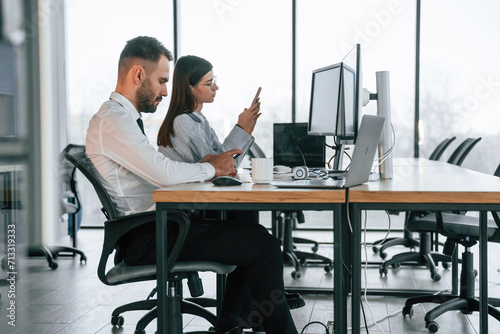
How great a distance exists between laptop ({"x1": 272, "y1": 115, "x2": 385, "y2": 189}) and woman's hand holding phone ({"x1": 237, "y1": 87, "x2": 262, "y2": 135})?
33.7 inches

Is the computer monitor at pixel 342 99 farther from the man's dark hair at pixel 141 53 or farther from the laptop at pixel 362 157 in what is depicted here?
the man's dark hair at pixel 141 53

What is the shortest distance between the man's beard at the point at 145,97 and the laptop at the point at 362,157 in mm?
666

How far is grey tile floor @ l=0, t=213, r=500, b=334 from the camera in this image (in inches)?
108

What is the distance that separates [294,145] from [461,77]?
9.86 ft

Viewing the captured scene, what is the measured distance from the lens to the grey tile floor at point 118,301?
2732mm

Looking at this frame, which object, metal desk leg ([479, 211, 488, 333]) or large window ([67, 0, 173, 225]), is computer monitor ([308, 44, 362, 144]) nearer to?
metal desk leg ([479, 211, 488, 333])

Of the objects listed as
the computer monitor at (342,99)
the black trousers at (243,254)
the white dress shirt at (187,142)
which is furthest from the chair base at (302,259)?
the black trousers at (243,254)

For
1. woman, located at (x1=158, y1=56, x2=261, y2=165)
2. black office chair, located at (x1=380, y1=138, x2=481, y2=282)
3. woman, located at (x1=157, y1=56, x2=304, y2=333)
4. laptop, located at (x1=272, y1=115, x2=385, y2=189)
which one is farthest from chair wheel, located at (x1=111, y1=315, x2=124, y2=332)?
black office chair, located at (x1=380, y1=138, x2=481, y2=282)

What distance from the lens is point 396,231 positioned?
5.55 m

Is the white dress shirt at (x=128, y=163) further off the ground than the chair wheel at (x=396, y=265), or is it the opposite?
the white dress shirt at (x=128, y=163)

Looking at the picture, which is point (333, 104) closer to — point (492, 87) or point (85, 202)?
point (492, 87)

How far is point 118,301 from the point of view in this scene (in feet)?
10.5

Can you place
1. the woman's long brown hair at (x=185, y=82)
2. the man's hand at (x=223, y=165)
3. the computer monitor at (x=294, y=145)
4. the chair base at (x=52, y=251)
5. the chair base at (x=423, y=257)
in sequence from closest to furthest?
the man's hand at (x=223, y=165) → the woman's long brown hair at (x=185, y=82) → the computer monitor at (x=294, y=145) → the chair base at (x=423, y=257) → the chair base at (x=52, y=251)

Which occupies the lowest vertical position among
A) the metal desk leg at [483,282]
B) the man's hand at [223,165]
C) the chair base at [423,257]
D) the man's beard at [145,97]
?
the chair base at [423,257]
